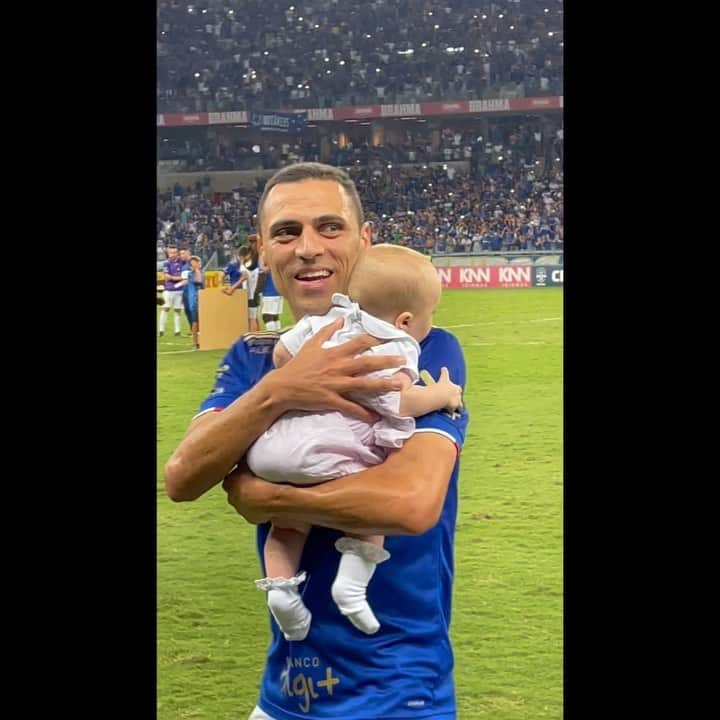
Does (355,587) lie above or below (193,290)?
below

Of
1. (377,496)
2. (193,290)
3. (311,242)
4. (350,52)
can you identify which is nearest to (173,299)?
(193,290)

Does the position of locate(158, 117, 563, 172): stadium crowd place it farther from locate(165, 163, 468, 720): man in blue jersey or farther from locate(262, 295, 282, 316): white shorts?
locate(262, 295, 282, 316): white shorts

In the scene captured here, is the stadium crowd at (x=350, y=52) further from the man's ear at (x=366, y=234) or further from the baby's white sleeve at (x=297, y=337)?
the baby's white sleeve at (x=297, y=337)

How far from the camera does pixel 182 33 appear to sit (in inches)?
162

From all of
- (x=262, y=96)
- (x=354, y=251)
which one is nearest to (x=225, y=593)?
(x=354, y=251)

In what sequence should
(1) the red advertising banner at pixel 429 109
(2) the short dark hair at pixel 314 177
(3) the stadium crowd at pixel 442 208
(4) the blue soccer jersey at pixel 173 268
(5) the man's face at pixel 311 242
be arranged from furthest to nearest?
(4) the blue soccer jersey at pixel 173 268
(1) the red advertising banner at pixel 429 109
(3) the stadium crowd at pixel 442 208
(2) the short dark hair at pixel 314 177
(5) the man's face at pixel 311 242

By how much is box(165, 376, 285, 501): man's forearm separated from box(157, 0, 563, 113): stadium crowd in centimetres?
111

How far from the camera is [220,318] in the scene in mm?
3932

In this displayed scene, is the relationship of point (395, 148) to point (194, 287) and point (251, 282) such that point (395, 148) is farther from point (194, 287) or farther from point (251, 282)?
point (194, 287)

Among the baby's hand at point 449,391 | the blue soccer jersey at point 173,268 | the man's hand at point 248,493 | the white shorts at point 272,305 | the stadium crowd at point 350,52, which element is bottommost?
the man's hand at point 248,493

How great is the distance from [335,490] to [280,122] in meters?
1.29

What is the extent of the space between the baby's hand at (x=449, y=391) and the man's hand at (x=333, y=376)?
0.52 ft

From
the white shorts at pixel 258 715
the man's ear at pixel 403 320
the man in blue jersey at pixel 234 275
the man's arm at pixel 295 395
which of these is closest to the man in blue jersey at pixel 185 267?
the man in blue jersey at pixel 234 275

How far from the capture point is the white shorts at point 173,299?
4035mm
